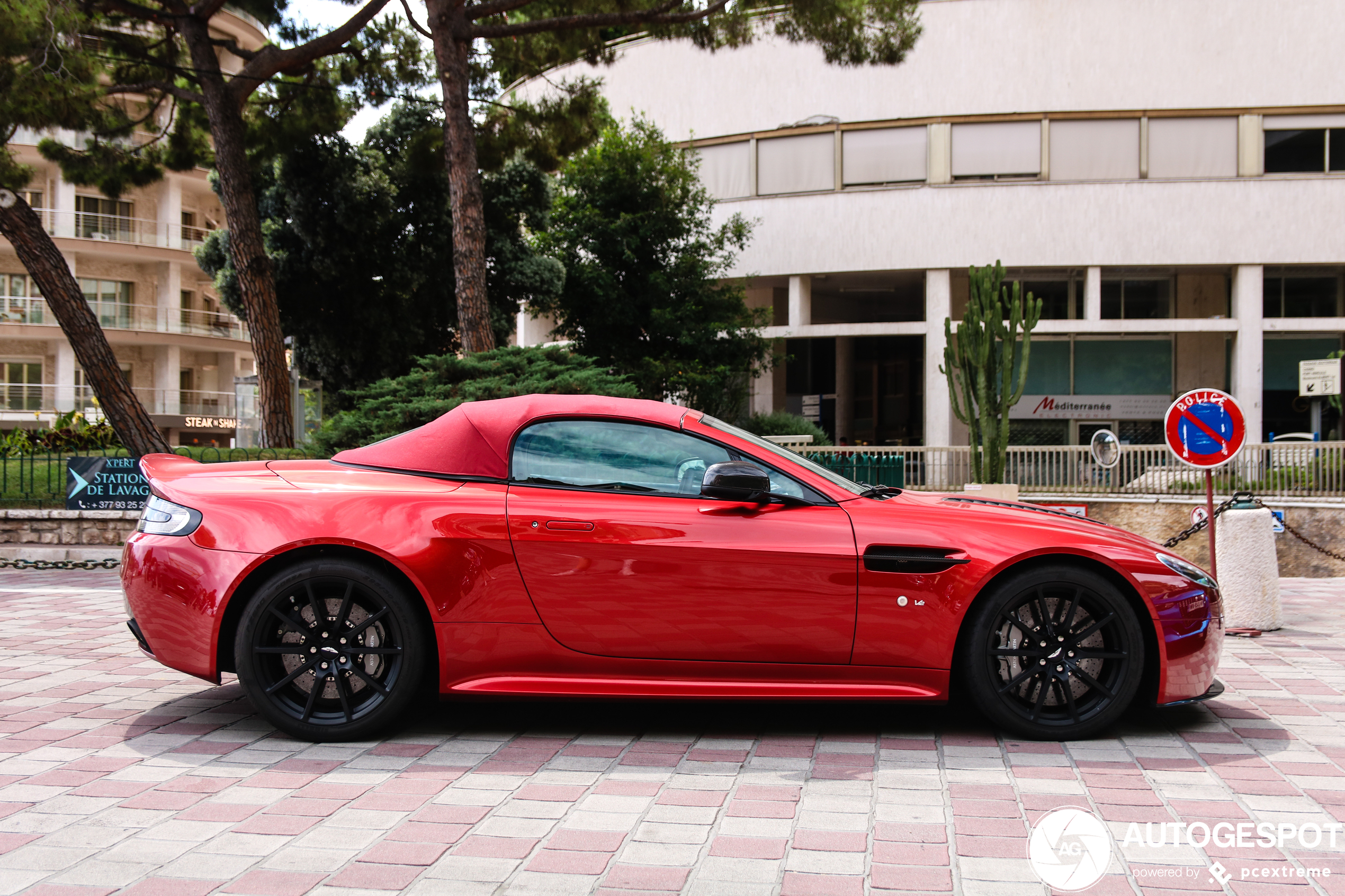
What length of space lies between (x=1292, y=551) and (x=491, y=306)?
1573cm

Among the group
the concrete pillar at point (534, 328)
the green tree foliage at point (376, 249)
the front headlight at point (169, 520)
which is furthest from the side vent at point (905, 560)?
the concrete pillar at point (534, 328)

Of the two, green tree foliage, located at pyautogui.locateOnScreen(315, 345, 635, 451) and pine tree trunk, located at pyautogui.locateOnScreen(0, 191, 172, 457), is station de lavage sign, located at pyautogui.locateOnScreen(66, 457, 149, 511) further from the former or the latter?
green tree foliage, located at pyautogui.locateOnScreen(315, 345, 635, 451)

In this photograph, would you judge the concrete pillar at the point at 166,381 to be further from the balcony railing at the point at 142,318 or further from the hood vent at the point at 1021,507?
the hood vent at the point at 1021,507

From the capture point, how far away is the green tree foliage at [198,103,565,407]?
2150 centimetres

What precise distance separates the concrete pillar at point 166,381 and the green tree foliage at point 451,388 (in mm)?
36000

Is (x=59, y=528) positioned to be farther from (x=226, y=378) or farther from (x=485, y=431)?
(x=226, y=378)

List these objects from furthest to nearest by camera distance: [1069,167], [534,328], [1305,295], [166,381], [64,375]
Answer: [166,381] → [64,375] → [534,328] → [1305,295] → [1069,167]

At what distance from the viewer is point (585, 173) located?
2153 cm

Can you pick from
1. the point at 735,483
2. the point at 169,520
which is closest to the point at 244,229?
the point at 169,520

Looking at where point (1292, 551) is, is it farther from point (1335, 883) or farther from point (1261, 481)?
point (1335, 883)

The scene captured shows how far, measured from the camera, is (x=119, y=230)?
42.7 meters

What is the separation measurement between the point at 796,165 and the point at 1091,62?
6.53 meters

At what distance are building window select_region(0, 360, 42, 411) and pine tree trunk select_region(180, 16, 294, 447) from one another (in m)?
30.5

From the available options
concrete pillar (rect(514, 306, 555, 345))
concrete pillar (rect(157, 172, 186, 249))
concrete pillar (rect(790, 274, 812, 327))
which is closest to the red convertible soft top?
concrete pillar (rect(790, 274, 812, 327))
